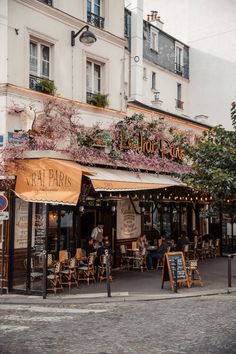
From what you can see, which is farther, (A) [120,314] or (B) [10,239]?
(B) [10,239]

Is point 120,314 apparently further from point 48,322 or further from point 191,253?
point 191,253

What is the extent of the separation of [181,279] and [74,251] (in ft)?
15.3

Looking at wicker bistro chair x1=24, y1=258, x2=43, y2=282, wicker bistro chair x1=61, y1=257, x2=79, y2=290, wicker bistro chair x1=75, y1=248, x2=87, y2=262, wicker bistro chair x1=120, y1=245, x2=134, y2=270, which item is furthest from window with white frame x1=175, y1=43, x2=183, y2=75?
wicker bistro chair x1=24, y1=258, x2=43, y2=282

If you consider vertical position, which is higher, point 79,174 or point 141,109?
point 141,109

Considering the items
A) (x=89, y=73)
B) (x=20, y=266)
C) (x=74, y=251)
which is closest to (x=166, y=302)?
(x=20, y=266)

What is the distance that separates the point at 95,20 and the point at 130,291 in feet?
31.7

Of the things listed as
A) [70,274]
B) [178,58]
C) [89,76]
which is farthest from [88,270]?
[178,58]

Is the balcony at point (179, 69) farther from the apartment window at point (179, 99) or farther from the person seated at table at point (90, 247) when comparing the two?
the person seated at table at point (90, 247)

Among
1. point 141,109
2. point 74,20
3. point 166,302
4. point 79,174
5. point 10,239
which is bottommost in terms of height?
point 166,302

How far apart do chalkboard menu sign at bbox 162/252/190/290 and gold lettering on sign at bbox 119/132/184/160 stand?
4.40 metres

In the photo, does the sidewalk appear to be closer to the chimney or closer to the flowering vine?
the flowering vine

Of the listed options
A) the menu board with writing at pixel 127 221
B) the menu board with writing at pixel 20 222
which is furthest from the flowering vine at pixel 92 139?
the menu board with writing at pixel 127 221

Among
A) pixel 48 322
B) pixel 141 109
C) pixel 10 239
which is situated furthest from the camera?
pixel 141 109

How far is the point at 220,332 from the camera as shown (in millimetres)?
8461
